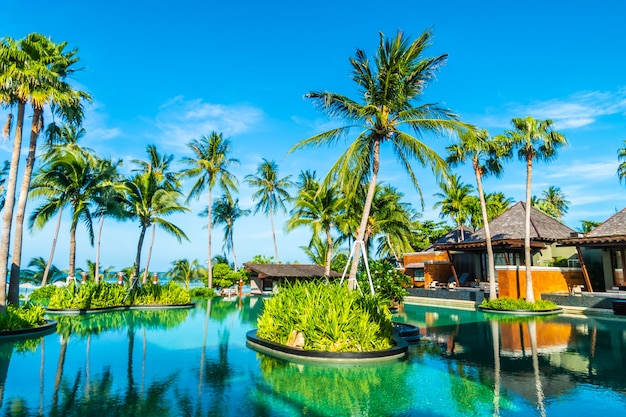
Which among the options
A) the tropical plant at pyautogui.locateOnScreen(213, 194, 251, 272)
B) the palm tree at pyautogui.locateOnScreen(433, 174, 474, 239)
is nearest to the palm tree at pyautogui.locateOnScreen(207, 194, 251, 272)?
the tropical plant at pyautogui.locateOnScreen(213, 194, 251, 272)

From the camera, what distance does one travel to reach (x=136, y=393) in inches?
256

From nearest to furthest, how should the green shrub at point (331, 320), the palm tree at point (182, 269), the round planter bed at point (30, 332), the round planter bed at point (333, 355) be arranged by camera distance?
the round planter bed at point (333, 355), the green shrub at point (331, 320), the round planter bed at point (30, 332), the palm tree at point (182, 269)

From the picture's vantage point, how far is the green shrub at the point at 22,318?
1170 cm

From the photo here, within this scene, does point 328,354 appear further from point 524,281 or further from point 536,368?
point 524,281

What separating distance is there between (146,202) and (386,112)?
16.3 meters

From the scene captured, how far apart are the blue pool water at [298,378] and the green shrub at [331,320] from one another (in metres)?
0.64

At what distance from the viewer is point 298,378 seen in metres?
7.61

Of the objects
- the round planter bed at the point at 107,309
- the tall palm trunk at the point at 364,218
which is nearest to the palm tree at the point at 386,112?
the tall palm trunk at the point at 364,218

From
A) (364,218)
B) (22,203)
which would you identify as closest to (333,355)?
(364,218)

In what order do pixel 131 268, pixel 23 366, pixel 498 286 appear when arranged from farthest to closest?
Answer: pixel 131 268 → pixel 498 286 → pixel 23 366

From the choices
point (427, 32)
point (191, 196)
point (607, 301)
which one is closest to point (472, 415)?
point (427, 32)

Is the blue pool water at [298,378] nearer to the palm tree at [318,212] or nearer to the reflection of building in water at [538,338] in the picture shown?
the reflection of building in water at [538,338]

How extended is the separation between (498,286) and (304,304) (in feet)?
58.0

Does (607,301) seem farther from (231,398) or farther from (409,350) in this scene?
(231,398)
